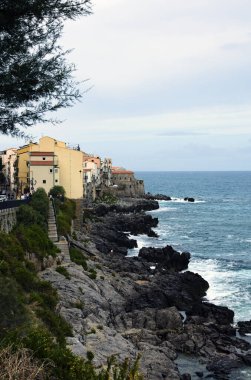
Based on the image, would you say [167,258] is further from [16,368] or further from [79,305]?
[16,368]

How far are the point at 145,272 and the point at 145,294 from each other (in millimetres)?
11384

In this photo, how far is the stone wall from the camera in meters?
38.2

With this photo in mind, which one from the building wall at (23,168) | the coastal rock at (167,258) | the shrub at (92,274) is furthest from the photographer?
the building wall at (23,168)

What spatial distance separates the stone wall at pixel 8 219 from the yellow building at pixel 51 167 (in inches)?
1219

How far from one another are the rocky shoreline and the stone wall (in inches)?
187

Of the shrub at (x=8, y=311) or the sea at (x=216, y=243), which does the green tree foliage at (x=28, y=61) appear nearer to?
the shrub at (x=8, y=311)

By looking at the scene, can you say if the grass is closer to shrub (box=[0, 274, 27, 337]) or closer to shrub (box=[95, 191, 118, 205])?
shrub (box=[0, 274, 27, 337])

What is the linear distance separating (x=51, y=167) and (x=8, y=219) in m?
34.3

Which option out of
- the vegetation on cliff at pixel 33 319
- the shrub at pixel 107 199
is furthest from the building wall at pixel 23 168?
the shrub at pixel 107 199

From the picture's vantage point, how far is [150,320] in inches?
1411

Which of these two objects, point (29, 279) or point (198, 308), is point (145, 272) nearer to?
point (198, 308)

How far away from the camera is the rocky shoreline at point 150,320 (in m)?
28.2

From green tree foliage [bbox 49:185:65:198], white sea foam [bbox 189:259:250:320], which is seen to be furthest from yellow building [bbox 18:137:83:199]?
white sea foam [bbox 189:259:250:320]

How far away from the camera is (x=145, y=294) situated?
1662 inches
